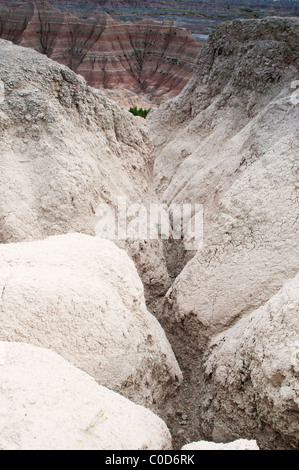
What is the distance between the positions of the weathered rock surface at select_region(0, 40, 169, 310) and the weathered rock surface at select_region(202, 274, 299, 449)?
169 cm

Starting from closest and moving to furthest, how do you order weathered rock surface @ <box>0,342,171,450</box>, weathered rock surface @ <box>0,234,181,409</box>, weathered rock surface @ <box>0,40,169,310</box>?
weathered rock surface @ <box>0,342,171,450</box> → weathered rock surface @ <box>0,234,181,409</box> → weathered rock surface @ <box>0,40,169,310</box>

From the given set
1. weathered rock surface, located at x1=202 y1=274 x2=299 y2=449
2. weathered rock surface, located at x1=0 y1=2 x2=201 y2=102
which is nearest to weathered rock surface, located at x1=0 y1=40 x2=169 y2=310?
weathered rock surface, located at x1=202 y1=274 x2=299 y2=449

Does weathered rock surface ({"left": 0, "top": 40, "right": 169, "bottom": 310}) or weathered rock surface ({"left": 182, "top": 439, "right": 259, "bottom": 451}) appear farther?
weathered rock surface ({"left": 0, "top": 40, "right": 169, "bottom": 310})

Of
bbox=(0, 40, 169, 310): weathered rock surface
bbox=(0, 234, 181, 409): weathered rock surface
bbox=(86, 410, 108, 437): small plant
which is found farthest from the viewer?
bbox=(0, 40, 169, 310): weathered rock surface

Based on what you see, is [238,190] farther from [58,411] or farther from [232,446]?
[58,411]

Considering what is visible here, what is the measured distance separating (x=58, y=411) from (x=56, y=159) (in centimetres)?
293

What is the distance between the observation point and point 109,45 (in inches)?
1277

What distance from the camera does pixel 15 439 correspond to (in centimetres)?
165

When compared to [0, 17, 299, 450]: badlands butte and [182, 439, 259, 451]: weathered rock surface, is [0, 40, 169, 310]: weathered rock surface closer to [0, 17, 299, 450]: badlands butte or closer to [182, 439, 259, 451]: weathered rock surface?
[0, 17, 299, 450]: badlands butte

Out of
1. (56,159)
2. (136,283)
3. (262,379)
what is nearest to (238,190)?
(136,283)

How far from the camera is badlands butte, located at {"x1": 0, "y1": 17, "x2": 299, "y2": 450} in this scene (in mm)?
2092

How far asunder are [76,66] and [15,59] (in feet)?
98.5

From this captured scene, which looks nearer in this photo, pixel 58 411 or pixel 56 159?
pixel 58 411
